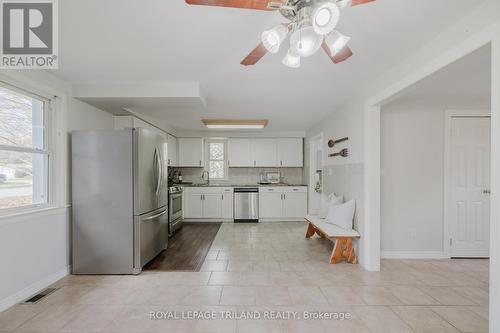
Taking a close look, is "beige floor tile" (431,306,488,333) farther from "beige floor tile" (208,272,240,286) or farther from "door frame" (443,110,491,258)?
"beige floor tile" (208,272,240,286)

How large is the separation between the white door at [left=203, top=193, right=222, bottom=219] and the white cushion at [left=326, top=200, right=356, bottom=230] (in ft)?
10.0

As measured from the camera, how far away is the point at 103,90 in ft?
9.71

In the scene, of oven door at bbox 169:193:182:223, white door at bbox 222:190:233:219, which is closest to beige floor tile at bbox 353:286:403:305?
oven door at bbox 169:193:182:223

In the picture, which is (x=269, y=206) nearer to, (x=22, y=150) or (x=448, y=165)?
(x=448, y=165)

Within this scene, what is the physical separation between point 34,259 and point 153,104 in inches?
83.0

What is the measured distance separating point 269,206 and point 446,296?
3.84 meters

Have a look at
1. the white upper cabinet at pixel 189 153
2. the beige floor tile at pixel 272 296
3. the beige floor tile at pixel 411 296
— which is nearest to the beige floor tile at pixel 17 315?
the beige floor tile at pixel 272 296

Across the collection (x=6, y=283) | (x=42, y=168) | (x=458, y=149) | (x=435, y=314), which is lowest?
(x=435, y=314)

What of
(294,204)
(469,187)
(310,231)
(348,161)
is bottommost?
(310,231)

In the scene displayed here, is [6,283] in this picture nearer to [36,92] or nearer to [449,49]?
[36,92]

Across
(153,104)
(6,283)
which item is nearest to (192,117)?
(153,104)

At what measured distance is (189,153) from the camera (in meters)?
6.22

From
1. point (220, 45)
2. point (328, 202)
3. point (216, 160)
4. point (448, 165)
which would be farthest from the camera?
point (216, 160)

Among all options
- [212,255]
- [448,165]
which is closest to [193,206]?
[212,255]
